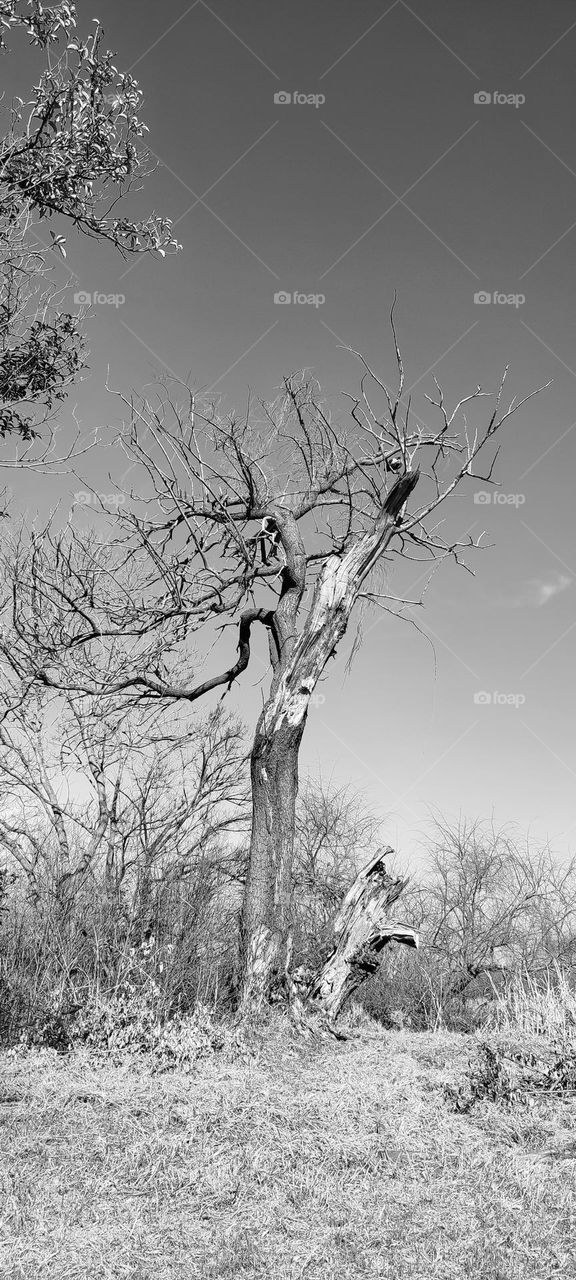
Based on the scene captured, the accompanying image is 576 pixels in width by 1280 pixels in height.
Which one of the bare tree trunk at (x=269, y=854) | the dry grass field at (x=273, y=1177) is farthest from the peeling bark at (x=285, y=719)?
the dry grass field at (x=273, y=1177)

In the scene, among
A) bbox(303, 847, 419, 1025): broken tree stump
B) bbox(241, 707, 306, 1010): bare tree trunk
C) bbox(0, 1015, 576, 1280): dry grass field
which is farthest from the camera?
bbox(303, 847, 419, 1025): broken tree stump

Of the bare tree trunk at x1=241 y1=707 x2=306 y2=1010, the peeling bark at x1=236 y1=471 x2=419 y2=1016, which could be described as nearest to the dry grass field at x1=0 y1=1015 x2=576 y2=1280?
the bare tree trunk at x1=241 y1=707 x2=306 y2=1010

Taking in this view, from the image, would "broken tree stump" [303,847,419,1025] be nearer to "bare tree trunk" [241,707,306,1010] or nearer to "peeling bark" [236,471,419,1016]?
"peeling bark" [236,471,419,1016]

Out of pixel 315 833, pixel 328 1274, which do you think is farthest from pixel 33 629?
pixel 315 833

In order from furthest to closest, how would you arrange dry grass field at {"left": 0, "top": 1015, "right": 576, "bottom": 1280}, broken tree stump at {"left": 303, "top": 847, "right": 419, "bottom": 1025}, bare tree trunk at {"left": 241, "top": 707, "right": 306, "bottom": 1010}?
broken tree stump at {"left": 303, "top": 847, "right": 419, "bottom": 1025} → bare tree trunk at {"left": 241, "top": 707, "right": 306, "bottom": 1010} → dry grass field at {"left": 0, "top": 1015, "right": 576, "bottom": 1280}

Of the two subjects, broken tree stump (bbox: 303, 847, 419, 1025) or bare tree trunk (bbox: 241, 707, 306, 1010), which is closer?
bare tree trunk (bbox: 241, 707, 306, 1010)

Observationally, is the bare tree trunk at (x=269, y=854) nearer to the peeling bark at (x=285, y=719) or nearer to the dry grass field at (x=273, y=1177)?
the peeling bark at (x=285, y=719)

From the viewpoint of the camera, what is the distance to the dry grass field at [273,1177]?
3830 mm

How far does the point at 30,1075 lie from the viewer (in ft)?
21.6

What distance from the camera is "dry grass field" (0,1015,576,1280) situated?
12.6 ft

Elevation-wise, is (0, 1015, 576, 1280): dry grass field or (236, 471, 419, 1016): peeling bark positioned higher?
(236, 471, 419, 1016): peeling bark

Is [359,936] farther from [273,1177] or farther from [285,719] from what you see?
[273,1177]

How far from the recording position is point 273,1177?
4660 millimetres

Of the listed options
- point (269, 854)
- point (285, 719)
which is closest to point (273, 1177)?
point (269, 854)
